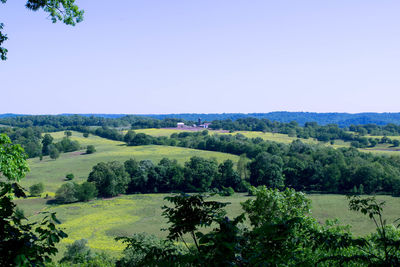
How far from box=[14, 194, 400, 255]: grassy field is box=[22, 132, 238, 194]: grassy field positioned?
1343 centimetres

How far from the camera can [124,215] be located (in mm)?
55531

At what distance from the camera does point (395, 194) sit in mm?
69000

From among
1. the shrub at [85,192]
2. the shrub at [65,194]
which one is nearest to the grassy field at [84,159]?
the shrub at [65,194]

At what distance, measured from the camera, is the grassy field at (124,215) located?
4316 cm

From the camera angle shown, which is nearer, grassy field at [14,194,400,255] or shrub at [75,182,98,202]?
grassy field at [14,194,400,255]

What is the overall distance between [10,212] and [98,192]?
2850 inches

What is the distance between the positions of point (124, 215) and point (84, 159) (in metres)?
50.8

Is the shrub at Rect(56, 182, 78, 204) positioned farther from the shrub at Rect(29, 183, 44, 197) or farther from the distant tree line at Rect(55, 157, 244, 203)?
the shrub at Rect(29, 183, 44, 197)

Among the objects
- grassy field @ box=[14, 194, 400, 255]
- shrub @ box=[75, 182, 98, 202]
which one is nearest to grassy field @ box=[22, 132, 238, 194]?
shrub @ box=[75, 182, 98, 202]

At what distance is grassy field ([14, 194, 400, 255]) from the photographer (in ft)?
142

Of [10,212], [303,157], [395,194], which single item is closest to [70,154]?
[303,157]

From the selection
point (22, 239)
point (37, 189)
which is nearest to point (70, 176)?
point (37, 189)

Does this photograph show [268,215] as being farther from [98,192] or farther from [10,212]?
[98,192]

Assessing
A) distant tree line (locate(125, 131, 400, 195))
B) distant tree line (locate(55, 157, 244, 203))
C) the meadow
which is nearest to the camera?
the meadow
